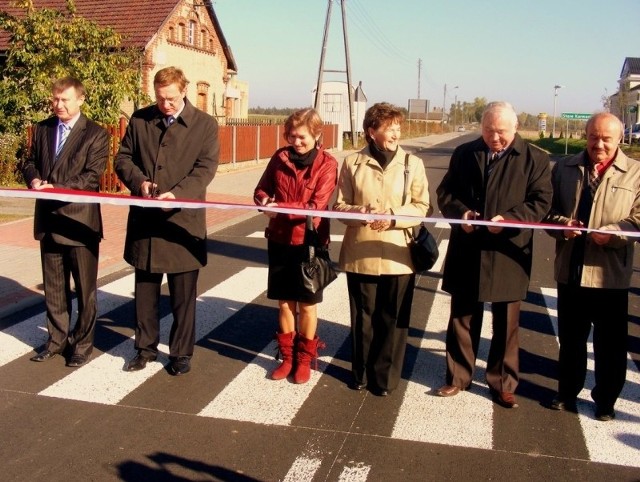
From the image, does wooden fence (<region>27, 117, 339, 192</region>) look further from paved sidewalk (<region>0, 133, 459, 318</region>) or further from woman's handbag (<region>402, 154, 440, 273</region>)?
woman's handbag (<region>402, 154, 440, 273</region>)

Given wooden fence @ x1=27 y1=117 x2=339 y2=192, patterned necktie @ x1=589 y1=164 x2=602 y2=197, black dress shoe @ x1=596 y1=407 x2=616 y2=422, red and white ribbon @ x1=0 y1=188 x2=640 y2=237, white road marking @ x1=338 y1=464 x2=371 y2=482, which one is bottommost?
white road marking @ x1=338 y1=464 x2=371 y2=482

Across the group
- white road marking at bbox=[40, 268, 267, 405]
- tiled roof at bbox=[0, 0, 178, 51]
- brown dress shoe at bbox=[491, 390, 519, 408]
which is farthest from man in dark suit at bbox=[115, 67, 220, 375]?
tiled roof at bbox=[0, 0, 178, 51]

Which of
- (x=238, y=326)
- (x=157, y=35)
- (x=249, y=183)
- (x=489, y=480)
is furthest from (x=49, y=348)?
(x=157, y=35)

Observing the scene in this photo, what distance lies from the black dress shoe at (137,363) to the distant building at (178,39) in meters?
21.7

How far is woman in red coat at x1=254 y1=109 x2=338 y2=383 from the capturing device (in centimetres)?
514

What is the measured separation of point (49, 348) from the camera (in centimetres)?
591

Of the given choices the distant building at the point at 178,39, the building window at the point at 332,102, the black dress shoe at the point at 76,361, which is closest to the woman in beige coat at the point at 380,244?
the black dress shoe at the point at 76,361

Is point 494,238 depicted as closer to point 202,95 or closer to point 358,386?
point 358,386

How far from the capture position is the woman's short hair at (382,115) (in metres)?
4.87

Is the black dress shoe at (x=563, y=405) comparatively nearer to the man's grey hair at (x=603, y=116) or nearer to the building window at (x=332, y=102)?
the man's grey hair at (x=603, y=116)

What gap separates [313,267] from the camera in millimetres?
5137

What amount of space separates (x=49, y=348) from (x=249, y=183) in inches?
633

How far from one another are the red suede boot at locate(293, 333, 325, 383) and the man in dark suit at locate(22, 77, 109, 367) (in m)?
1.55

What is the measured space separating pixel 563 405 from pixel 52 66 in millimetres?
15182
